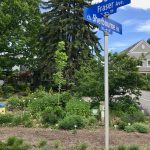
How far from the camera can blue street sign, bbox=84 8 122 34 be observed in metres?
8.05

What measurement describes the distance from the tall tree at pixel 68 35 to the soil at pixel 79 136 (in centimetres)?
2127

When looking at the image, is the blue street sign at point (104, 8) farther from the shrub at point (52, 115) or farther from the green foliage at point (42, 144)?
the shrub at point (52, 115)

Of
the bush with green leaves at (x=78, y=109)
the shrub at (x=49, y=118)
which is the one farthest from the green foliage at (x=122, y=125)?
the bush with green leaves at (x=78, y=109)

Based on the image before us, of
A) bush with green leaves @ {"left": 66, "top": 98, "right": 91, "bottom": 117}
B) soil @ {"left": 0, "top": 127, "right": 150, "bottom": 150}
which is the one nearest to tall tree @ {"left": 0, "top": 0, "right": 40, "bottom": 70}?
bush with green leaves @ {"left": 66, "top": 98, "right": 91, "bottom": 117}

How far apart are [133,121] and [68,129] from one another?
279 cm

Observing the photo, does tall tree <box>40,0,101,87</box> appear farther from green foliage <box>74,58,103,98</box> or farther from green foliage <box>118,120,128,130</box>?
green foliage <box>118,120,128,130</box>

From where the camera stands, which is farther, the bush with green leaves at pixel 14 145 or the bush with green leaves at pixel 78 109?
the bush with green leaves at pixel 78 109

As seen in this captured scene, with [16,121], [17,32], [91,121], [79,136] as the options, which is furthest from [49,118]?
[17,32]

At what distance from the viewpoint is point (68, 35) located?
35719 mm

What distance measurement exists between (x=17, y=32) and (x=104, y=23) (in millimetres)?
27187

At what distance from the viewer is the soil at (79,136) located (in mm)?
10953

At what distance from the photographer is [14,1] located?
33969mm

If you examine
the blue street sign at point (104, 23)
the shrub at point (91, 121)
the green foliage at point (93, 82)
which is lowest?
the shrub at point (91, 121)

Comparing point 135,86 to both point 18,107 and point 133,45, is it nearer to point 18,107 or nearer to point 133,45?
point 18,107
